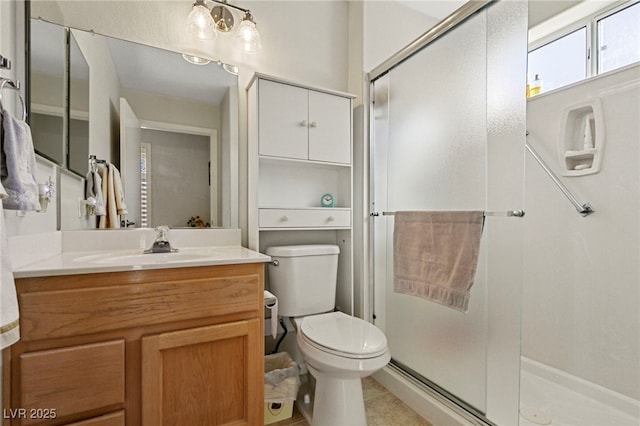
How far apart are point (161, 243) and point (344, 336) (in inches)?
38.5

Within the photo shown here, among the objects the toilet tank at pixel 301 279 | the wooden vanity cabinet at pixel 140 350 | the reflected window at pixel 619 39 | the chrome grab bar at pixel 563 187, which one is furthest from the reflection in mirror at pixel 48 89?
the reflected window at pixel 619 39

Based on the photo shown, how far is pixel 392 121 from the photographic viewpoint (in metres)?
1.85

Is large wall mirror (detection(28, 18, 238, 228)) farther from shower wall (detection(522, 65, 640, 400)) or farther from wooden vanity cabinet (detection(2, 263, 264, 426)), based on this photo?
shower wall (detection(522, 65, 640, 400))

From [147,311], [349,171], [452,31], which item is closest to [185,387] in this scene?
[147,311]

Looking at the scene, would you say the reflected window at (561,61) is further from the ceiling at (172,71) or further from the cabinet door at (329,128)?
the cabinet door at (329,128)

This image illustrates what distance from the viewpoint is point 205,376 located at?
1109mm

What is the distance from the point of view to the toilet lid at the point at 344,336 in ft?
4.07

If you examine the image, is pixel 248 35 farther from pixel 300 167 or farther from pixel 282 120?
pixel 300 167

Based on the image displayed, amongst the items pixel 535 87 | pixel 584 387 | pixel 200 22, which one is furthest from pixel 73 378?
pixel 535 87

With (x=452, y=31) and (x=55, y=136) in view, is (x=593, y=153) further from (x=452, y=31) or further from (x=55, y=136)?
(x=55, y=136)

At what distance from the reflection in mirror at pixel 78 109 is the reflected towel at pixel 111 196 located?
0.10 metres

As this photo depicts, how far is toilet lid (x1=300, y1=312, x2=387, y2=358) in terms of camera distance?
124cm

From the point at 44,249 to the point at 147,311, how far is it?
1.75ft

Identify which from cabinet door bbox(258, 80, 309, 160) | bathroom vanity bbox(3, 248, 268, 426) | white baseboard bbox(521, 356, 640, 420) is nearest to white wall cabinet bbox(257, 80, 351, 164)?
cabinet door bbox(258, 80, 309, 160)
